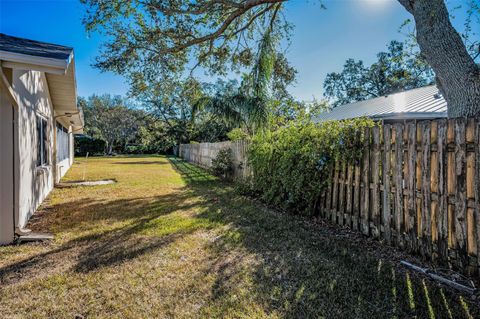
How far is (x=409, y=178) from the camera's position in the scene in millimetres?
3672

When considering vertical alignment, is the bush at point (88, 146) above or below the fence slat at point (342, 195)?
above

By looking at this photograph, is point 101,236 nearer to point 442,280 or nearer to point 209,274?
point 209,274

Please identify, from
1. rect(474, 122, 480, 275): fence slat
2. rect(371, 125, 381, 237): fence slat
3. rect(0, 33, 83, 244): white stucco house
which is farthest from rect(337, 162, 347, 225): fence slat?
rect(0, 33, 83, 244): white stucco house

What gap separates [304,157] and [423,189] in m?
2.32

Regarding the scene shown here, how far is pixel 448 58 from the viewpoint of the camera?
388 cm

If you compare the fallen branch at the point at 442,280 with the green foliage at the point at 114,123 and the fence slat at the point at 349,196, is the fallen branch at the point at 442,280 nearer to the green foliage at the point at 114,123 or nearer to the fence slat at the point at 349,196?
the fence slat at the point at 349,196

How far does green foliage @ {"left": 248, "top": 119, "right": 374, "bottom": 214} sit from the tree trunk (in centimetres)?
114

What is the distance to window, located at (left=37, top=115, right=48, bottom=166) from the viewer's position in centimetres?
670

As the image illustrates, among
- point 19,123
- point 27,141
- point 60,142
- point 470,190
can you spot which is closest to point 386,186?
point 470,190

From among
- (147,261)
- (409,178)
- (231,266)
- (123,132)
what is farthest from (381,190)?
(123,132)

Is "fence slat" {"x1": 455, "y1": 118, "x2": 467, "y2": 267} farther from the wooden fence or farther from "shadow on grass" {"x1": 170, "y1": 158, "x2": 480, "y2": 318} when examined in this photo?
"shadow on grass" {"x1": 170, "y1": 158, "x2": 480, "y2": 318}

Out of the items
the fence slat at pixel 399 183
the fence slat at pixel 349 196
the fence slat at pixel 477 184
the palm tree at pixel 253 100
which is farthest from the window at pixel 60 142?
the fence slat at pixel 477 184

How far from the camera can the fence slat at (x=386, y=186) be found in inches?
157

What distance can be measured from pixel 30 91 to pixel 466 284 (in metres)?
7.56
